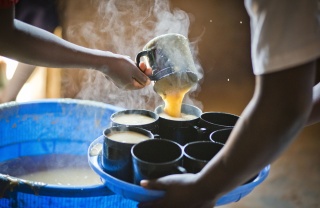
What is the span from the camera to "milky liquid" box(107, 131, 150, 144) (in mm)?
1522

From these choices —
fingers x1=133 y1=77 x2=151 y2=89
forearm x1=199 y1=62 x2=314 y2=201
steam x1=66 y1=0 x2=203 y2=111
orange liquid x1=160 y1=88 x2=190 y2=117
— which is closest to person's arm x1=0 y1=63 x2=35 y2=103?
steam x1=66 y1=0 x2=203 y2=111

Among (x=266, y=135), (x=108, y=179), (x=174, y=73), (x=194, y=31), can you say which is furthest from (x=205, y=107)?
(x=266, y=135)

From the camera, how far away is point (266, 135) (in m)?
1.00

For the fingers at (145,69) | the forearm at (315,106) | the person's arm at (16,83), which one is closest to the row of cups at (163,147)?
the fingers at (145,69)

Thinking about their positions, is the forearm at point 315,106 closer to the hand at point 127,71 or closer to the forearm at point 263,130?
the forearm at point 263,130

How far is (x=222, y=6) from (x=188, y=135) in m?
3.21

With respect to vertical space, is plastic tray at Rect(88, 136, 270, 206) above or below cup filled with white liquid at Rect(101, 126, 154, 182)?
below

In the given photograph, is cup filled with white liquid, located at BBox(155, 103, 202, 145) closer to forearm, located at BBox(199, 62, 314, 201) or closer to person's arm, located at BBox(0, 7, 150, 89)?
person's arm, located at BBox(0, 7, 150, 89)

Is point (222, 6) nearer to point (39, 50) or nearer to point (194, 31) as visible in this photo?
point (194, 31)

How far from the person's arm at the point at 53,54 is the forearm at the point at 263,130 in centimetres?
91

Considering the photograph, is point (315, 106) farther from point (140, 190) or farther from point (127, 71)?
point (127, 71)

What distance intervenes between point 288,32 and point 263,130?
11.2 inches

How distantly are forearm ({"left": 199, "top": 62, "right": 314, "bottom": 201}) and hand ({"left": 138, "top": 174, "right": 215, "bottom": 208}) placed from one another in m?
0.04

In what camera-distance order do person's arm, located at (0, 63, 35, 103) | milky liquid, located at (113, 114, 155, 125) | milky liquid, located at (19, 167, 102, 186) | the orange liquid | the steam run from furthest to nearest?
the steam < person's arm, located at (0, 63, 35, 103) < milky liquid, located at (19, 167, 102, 186) < the orange liquid < milky liquid, located at (113, 114, 155, 125)
